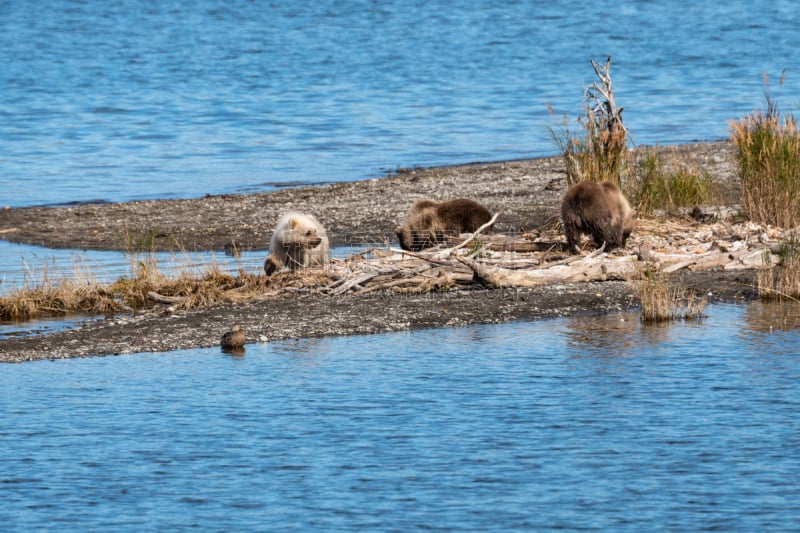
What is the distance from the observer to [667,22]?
216 feet

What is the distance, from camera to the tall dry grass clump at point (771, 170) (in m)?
14.8

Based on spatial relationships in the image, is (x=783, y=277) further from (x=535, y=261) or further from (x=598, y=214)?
(x=535, y=261)

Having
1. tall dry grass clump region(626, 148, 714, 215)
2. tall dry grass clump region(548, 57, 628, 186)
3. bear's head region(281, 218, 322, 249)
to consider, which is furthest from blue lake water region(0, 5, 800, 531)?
tall dry grass clump region(626, 148, 714, 215)

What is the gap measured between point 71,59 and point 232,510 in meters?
48.9

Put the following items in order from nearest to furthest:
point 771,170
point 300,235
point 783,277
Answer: point 783,277 < point 300,235 < point 771,170

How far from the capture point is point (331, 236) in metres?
18.2

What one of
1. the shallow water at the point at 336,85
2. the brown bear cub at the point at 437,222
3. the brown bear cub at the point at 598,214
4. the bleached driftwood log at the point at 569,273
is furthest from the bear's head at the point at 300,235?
the shallow water at the point at 336,85

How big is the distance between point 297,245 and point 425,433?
507 cm

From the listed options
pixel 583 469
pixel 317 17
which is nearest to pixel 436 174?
pixel 583 469

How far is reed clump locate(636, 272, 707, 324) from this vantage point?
1178 cm

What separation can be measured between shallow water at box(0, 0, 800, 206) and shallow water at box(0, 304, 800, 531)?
13.7 m

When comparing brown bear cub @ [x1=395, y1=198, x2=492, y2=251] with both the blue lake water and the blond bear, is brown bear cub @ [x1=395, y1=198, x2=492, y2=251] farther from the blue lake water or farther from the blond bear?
the blue lake water

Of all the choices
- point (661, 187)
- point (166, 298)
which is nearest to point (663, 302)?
point (661, 187)

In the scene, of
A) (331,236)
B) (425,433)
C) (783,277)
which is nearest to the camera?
(425,433)
